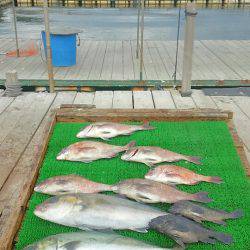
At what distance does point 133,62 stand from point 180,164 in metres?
6.62

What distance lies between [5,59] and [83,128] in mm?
6924

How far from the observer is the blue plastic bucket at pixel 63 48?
8570mm

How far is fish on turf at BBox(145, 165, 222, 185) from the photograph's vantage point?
2.82m

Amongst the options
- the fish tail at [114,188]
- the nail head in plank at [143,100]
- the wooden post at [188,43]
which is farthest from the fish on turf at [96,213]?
the wooden post at [188,43]

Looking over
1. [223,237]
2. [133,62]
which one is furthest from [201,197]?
[133,62]

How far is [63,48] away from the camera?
29.0ft

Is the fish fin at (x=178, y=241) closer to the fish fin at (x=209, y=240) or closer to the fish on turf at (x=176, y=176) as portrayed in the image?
the fish fin at (x=209, y=240)

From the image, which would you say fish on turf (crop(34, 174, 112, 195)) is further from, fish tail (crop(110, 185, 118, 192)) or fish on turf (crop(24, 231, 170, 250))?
fish on turf (crop(24, 231, 170, 250))

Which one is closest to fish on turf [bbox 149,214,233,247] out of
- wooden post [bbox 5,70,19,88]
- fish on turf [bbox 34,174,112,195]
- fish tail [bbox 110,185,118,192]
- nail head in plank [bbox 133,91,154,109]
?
fish tail [bbox 110,185,118,192]

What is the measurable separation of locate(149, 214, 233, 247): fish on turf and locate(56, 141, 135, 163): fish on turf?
1.07m

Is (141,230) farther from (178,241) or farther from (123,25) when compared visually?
(123,25)

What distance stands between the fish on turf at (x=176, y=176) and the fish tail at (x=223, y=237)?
637 mm

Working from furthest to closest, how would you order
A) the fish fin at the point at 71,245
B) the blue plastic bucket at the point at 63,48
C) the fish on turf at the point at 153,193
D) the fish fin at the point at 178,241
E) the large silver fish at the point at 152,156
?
the blue plastic bucket at the point at 63,48, the large silver fish at the point at 152,156, the fish on turf at the point at 153,193, the fish fin at the point at 178,241, the fish fin at the point at 71,245

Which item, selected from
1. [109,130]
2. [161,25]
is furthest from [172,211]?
[161,25]
